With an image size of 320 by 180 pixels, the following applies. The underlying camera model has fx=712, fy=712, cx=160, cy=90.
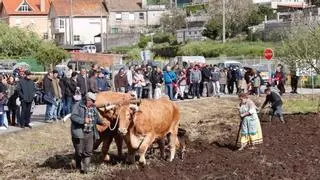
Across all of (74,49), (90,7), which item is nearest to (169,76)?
(74,49)

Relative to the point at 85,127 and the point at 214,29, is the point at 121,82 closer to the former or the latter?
the point at 85,127

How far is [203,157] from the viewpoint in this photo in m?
16.8

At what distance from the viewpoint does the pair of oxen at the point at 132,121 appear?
48.0 ft

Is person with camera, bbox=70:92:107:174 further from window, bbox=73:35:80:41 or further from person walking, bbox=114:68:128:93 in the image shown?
window, bbox=73:35:80:41

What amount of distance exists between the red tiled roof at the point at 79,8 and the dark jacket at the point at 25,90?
90317 millimetres

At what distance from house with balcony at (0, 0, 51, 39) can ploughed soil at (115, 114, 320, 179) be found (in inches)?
3775

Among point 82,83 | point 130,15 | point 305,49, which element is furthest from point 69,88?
point 130,15

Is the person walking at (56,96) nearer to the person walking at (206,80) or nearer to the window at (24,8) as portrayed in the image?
A: the person walking at (206,80)

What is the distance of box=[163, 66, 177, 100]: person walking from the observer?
1250 inches

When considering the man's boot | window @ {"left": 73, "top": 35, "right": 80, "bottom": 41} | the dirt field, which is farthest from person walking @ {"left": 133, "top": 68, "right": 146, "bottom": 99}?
window @ {"left": 73, "top": 35, "right": 80, "bottom": 41}

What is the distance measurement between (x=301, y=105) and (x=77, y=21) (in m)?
83.0

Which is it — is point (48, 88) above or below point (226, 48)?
below

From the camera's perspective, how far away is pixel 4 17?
115 m

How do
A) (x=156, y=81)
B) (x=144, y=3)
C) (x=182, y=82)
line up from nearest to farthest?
(x=156, y=81)
(x=182, y=82)
(x=144, y=3)
